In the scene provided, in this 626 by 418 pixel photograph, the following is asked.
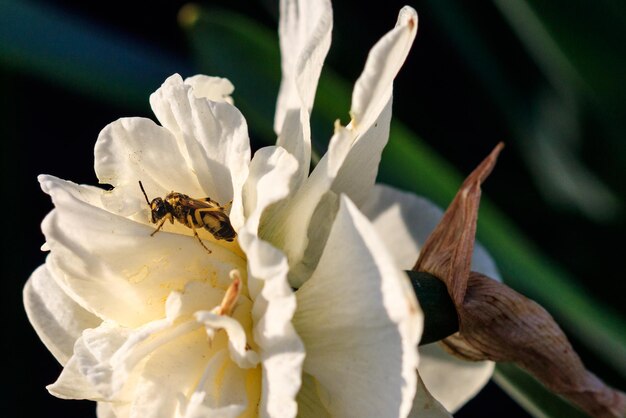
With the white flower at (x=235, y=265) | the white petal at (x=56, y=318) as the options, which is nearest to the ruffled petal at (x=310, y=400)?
the white flower at (x=235, y=265)

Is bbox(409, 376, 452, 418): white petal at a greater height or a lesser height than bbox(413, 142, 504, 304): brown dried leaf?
lesser

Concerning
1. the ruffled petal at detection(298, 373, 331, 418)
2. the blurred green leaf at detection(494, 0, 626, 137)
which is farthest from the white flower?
the blurred green leaf at detection(494, 0, 626, 137)

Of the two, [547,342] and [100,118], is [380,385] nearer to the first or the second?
[547,342]

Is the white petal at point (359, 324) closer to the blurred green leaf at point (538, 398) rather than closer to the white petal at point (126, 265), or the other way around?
the white petal at point (126, 265)

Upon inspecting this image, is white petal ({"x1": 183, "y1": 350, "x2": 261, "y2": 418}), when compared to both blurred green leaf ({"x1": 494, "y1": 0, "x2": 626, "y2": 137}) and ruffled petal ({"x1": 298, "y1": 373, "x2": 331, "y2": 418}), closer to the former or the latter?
ruffled petal ({"x1": 298, "y1": 373, "x2": 331, "y2": 418})

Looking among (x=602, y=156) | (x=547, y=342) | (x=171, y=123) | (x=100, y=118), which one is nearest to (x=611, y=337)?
(x=547, y=342)

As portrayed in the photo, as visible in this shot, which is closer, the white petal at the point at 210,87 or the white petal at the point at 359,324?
the white petal at the point at 359,324
